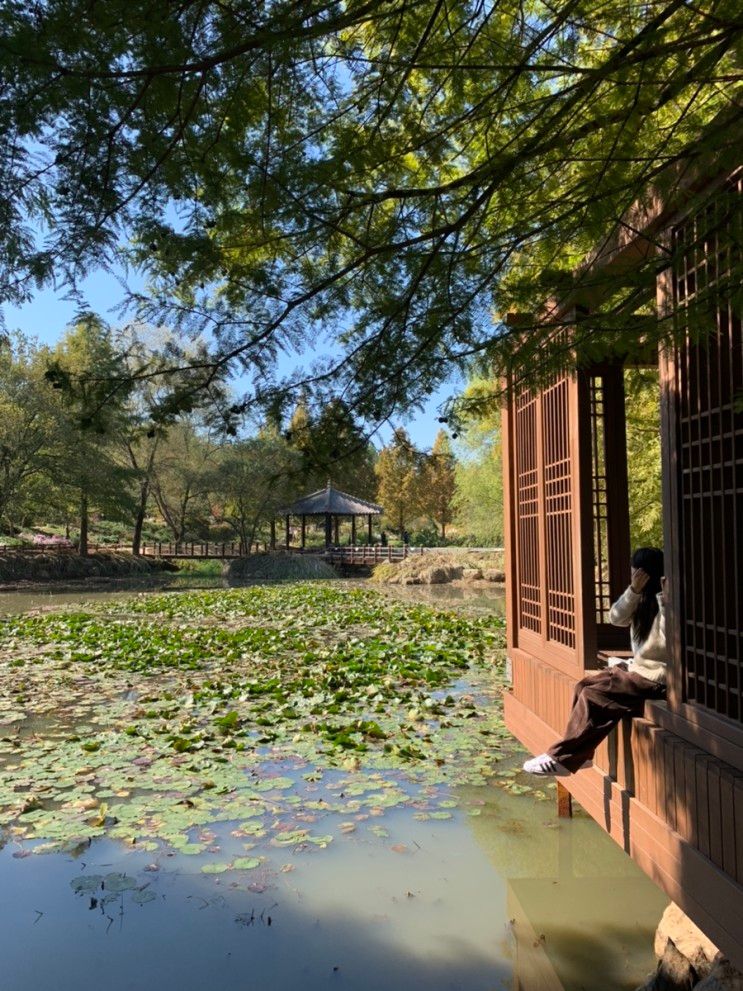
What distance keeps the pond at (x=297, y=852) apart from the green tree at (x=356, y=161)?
2.19 metres

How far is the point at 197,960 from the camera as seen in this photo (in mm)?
3047

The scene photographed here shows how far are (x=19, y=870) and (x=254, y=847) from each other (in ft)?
3.62

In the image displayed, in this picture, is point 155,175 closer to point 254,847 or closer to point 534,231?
point 534,231

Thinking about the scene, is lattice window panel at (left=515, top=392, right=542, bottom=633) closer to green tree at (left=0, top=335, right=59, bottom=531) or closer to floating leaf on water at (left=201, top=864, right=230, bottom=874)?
floating leaf on water at (left=201, top=864, right=230, bottom=874)

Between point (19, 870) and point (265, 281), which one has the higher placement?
point (265, 281)

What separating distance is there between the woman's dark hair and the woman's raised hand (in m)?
0.01

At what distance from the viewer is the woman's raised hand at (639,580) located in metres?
3.53

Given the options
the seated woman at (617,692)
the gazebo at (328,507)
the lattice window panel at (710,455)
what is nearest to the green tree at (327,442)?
the lattice window panel at (710,455)

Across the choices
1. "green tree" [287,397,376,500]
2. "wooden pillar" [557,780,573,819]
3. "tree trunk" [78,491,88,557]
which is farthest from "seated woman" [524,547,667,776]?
"tree trunk" [78,491,88,557]

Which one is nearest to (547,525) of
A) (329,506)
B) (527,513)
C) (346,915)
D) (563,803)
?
(527,513)

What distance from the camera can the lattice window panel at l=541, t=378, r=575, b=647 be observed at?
177 inches

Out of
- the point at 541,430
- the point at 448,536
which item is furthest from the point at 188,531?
the point at 541,430

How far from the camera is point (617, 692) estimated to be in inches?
131

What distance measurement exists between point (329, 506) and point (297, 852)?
2977cm
